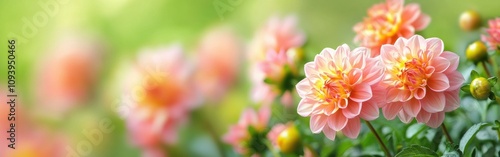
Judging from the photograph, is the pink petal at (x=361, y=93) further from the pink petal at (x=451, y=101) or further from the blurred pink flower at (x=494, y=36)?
the blurred pink flower at (x=494, y=36)

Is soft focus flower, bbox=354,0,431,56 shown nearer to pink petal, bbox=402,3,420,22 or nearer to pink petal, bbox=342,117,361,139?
pink petal, bbox=402,3,420,22

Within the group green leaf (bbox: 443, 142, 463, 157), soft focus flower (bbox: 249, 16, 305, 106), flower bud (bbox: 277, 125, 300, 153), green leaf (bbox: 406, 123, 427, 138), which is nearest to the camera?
green leaf (bbox: 443, 142, 463, 157)

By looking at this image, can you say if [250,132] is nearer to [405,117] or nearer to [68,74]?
[405,117]

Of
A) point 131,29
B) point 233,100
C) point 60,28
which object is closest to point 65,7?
point 60,28

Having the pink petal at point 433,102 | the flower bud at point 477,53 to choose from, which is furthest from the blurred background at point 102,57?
the pink petal at point 433,102

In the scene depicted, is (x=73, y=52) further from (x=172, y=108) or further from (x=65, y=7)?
(x=172, y=108)

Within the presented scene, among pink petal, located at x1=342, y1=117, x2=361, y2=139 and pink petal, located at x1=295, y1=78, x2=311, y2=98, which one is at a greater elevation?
pink petal, located at x1=295, y1=78, x2=311, y2=98

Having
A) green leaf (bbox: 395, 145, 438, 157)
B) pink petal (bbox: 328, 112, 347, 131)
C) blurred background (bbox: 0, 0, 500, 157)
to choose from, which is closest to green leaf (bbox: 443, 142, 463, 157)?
green leaf (bbox: 395, 145, 438, 157)
